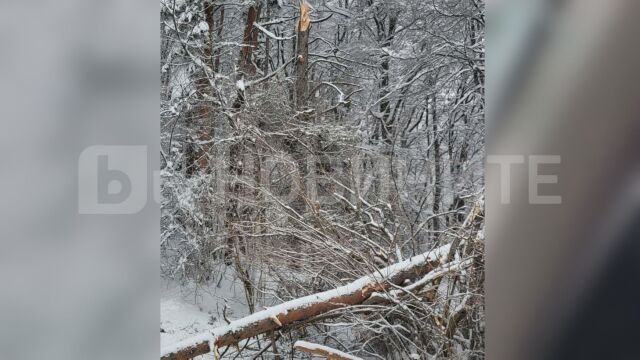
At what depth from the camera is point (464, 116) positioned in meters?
3.34

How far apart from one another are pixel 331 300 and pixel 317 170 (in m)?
1.01

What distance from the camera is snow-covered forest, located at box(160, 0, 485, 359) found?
184cm

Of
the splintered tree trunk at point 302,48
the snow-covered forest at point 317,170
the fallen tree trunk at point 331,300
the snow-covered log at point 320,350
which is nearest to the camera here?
the snow-covered log at point 320,350

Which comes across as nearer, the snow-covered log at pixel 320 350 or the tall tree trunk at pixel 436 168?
the snow-covered log at pixel 320 350

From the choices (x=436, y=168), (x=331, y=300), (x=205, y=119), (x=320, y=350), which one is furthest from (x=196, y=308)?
(x=320, y=350)

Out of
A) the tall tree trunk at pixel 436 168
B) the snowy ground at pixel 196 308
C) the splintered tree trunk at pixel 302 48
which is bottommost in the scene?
the snowy ground at pixel 196 308

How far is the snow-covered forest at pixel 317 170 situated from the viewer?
1.84 meters
